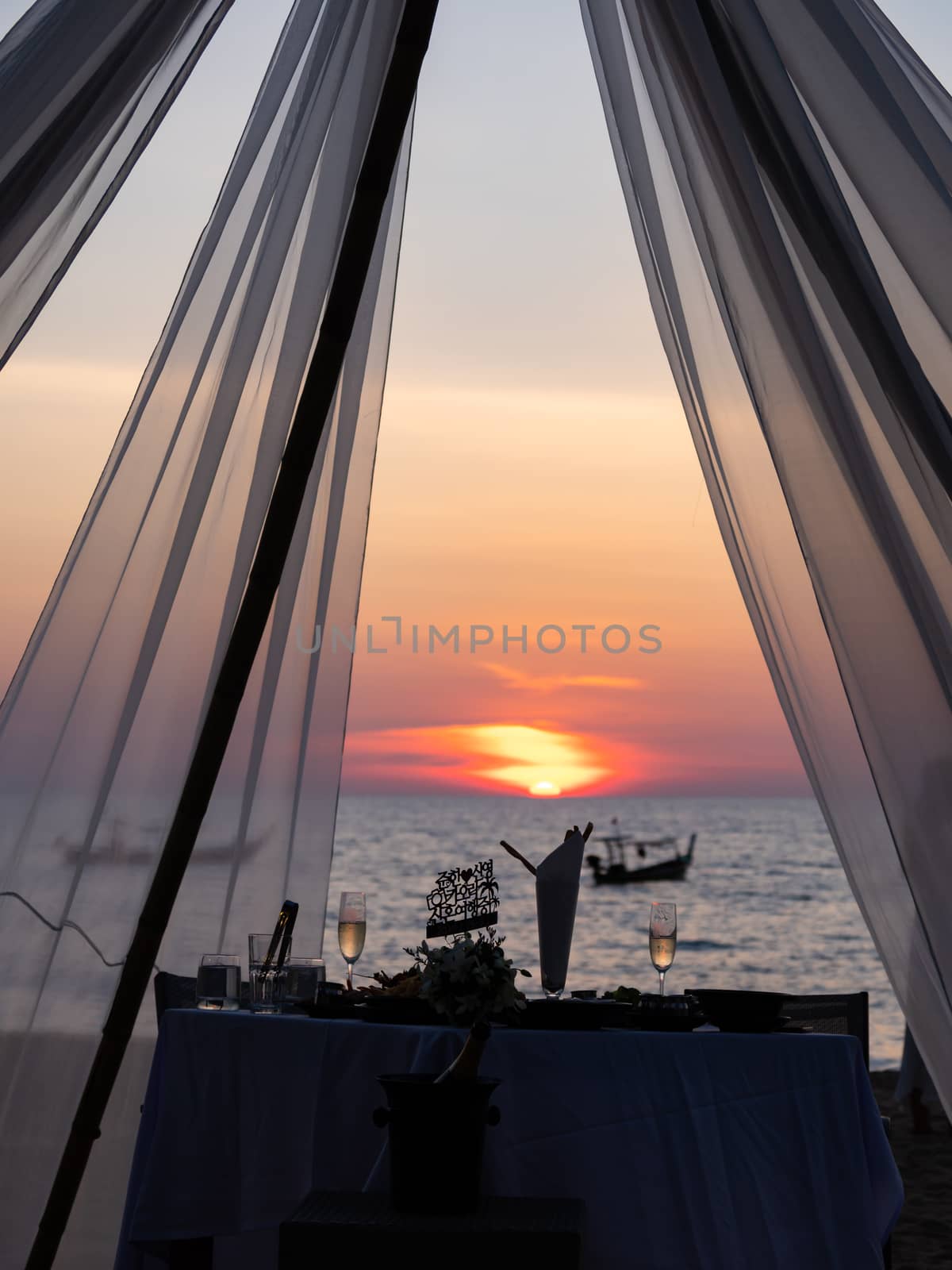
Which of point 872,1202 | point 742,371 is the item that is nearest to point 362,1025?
point 872,1202

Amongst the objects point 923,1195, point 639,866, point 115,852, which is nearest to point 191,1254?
point 115,852

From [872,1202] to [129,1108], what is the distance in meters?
1.74

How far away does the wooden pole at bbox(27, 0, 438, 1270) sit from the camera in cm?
280

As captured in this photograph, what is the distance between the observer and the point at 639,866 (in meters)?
24.5

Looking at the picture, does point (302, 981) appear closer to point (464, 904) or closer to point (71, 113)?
point (464, 904)

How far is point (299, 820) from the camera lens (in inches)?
133

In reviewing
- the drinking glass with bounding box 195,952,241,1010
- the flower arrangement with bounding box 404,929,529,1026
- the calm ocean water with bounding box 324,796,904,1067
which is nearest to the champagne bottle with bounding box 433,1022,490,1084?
the flower arrangement with bounding box 404,929,529,1026

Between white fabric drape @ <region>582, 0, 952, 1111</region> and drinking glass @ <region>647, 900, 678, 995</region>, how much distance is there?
366 millimetres

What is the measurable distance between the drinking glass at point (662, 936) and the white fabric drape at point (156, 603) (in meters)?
1.19

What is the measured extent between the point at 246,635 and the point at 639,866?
22.3 meters

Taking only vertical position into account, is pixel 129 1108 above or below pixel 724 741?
below

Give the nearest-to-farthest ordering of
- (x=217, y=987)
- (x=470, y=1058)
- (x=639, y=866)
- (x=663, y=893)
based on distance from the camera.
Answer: (x=470, y=1058)
(x=217, y=987)
(x=663, y=893)
(x=639, y=866)

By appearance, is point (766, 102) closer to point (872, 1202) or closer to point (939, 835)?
point (939, 835)

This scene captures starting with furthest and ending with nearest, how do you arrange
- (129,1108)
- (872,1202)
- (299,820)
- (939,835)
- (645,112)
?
1. (299,820)
2. (129,1108)
3. (645,112)
4. (939,835)
5. (872,1202)
